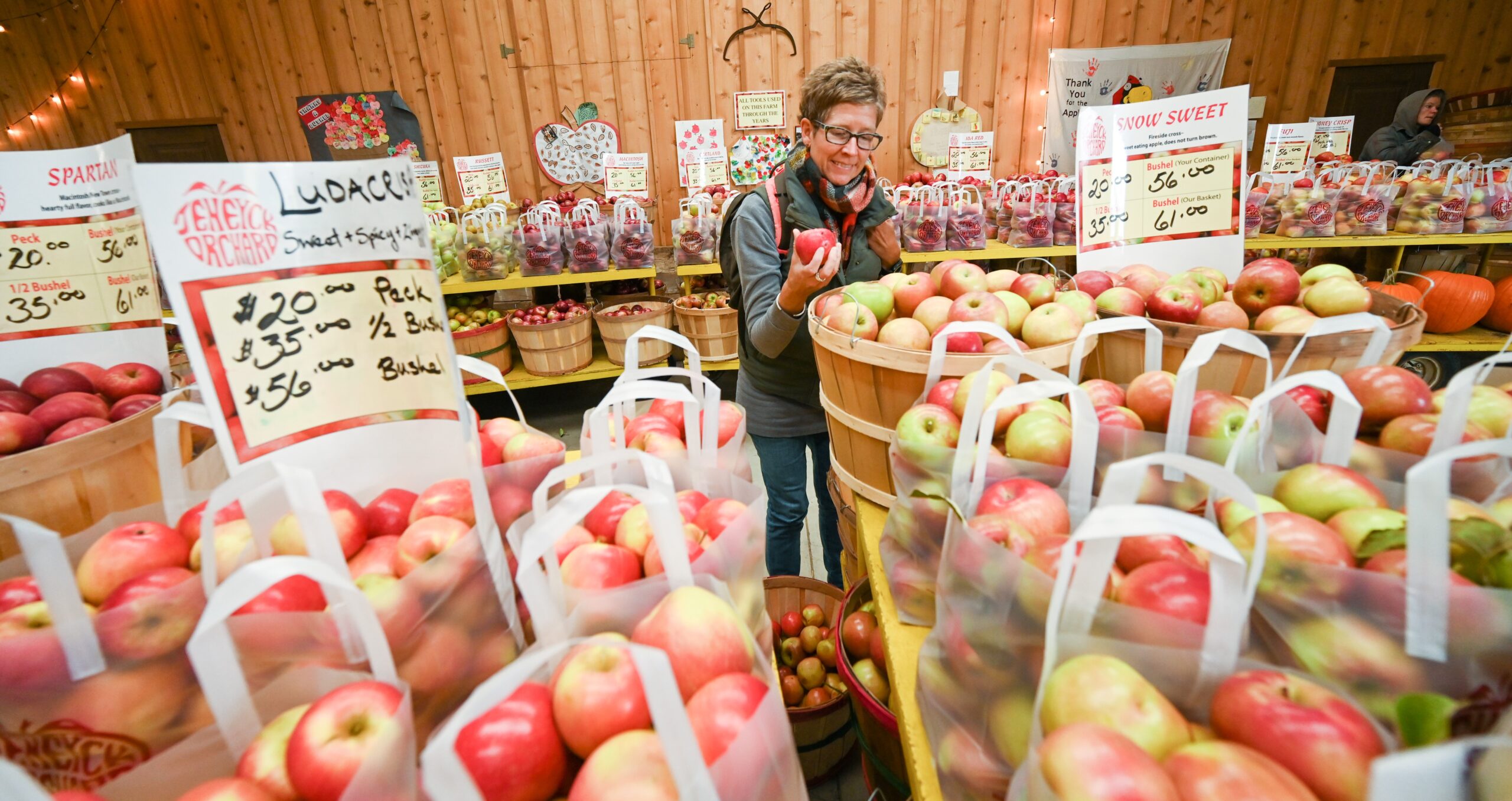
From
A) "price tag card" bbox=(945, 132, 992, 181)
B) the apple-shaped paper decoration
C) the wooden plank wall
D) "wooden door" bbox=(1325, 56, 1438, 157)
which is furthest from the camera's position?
"wooden door" bbox=(1325, 56, 1438, 157)

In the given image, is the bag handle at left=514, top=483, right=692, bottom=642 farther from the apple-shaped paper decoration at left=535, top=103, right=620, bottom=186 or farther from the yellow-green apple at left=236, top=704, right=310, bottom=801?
the apple-shaped paper decoration at left=535, top=103, right=620, bottom=186

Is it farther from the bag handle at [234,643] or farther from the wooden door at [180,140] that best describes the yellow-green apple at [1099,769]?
the wooden door at [180,140]

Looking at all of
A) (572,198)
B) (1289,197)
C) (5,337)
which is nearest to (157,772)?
(5,337)

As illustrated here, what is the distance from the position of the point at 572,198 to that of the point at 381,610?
436 centimetres

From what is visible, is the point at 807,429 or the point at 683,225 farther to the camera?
the point at 683,225

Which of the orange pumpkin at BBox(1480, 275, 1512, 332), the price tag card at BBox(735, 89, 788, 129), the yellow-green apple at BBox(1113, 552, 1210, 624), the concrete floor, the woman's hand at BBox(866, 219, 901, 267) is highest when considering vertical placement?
the price tag card at BBox(735, 89, 788, 129)

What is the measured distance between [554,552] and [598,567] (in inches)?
5.2

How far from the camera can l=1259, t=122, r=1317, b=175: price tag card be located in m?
4.17

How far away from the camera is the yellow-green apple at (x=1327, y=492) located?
738 mm

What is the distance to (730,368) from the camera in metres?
3.84

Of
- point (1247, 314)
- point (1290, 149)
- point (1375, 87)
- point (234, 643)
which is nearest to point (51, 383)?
point (234, 643)

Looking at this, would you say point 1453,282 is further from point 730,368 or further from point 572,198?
point 572,198

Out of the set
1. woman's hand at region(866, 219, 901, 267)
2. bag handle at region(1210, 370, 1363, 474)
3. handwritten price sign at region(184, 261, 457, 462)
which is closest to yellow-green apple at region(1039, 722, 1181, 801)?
bag handle at region(1210, 370, 1363, 474)

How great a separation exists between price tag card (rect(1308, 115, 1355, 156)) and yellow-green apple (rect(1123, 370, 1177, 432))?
16.9ft
